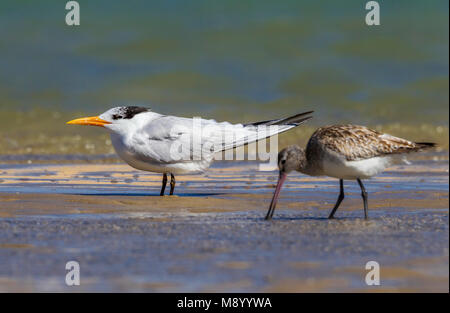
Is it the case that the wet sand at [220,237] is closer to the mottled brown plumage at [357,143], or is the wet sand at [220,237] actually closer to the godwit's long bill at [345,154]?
the godwit's long bill at [345,154]

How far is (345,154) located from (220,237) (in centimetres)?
160

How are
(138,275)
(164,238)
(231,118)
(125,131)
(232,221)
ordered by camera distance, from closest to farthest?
(138,275) < (164,238) < (232,221) < (125,131) < (231,118)

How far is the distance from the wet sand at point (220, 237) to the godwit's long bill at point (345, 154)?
1.42 feet

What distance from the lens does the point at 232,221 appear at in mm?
6973

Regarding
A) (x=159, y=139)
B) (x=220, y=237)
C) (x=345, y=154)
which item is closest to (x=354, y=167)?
(x=345, y=154)

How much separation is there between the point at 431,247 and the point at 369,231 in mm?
800

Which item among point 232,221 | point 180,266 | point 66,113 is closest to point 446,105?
point 66,113

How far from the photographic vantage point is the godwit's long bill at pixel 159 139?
29.3 feet

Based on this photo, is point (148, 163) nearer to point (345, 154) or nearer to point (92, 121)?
point (92, 121)

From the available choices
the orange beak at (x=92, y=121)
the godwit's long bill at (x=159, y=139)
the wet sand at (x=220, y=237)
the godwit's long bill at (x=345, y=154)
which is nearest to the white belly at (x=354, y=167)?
the godwit's long bill at (x=345, y=154)

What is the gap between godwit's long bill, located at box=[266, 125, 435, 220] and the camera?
7094mm

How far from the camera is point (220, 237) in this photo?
605 cm

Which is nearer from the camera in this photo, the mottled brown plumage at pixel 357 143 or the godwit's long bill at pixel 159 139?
the mottled brown plumage at pixel 357 143

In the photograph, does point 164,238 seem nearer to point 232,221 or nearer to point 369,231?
point 232,221
